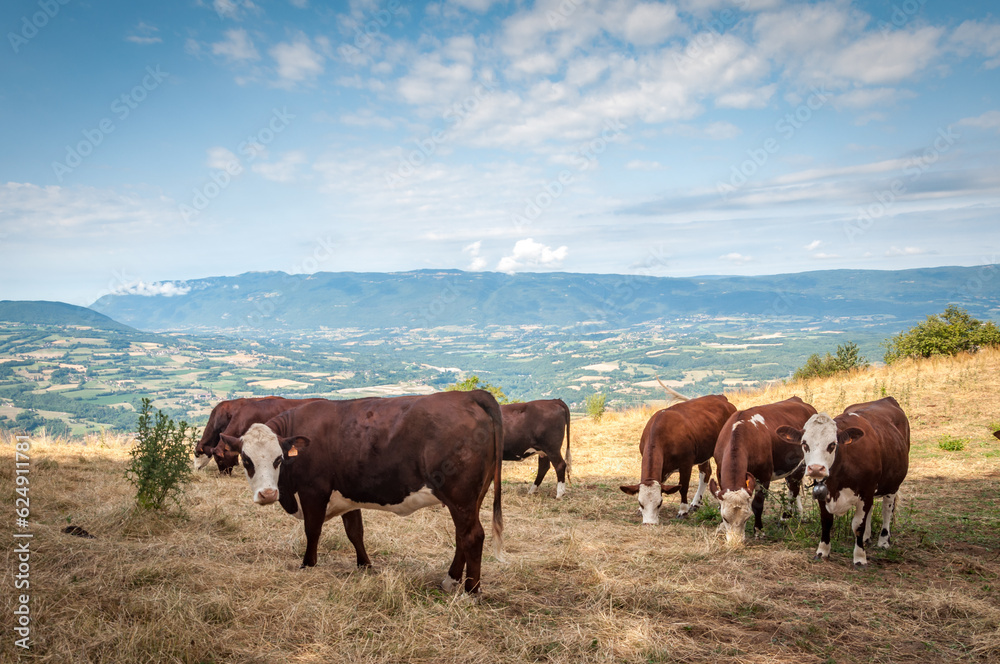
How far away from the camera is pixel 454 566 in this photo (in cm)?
629

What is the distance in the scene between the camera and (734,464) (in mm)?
8852

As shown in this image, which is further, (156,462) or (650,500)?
(650,500)

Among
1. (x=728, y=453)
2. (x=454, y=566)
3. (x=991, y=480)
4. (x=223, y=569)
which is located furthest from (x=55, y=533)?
(x=991, y=480)

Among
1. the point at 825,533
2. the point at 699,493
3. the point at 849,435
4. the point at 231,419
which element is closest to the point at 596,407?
the point at 699,493

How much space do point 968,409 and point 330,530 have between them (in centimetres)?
1821

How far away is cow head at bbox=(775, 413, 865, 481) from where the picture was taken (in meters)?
7.41

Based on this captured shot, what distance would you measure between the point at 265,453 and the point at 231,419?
26.0ft

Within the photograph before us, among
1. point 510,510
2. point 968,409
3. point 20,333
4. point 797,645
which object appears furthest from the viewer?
point 20,333

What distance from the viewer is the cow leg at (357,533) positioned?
22.9 feet

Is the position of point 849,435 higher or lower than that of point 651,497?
higher

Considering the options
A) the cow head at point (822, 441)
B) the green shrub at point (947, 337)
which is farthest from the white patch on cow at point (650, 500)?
the green shrub at point (947, 337)

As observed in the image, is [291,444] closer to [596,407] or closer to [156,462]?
[156,462]

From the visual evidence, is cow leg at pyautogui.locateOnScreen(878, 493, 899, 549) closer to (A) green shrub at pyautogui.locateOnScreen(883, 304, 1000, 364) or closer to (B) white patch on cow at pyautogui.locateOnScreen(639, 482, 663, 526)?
(B) white patch on cow at pyautogui.locateOnScreen(639, 482, 663, 526)

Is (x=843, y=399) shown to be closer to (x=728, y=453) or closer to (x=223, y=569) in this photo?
(x=728, y=453)
